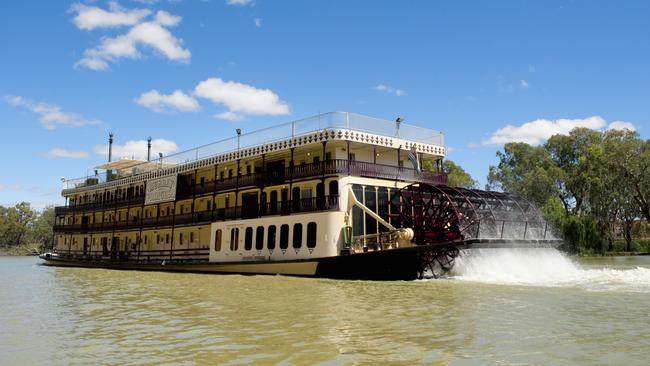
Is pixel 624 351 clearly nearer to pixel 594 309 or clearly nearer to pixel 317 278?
pixel 594 309

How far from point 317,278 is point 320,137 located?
5.39 m

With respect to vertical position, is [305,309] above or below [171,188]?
below

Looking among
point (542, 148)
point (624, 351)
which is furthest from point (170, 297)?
point (542, 148)

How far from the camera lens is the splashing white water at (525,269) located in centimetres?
1744

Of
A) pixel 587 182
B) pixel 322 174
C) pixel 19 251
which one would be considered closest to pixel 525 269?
pixel 322 174

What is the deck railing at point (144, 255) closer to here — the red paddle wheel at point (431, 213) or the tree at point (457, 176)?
the red paddle wheel at point (431, 213)

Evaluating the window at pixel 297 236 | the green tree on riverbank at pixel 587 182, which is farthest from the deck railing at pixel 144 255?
the green tree on riverbank at pixel 587 182

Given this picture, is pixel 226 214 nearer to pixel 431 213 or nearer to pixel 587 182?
pixel 431 213

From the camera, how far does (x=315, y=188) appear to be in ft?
74.5

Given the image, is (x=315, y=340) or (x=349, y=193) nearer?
(x=315, y=340)

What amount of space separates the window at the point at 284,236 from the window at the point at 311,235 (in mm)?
1329

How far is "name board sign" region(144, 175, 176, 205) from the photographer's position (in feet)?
100

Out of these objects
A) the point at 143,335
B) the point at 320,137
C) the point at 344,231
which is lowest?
the point at 143,335

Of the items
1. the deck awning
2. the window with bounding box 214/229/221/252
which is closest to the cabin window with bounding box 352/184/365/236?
the window with bounding box 214/229/221/252
